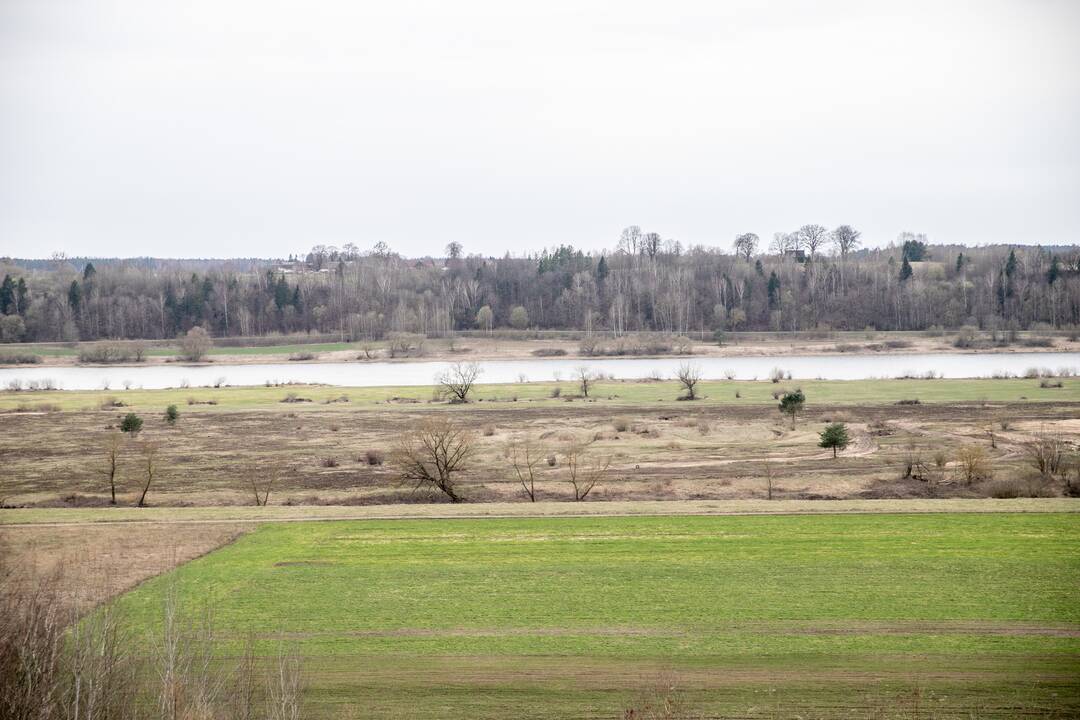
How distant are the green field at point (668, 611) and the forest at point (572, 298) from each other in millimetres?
97211

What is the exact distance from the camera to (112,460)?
1361 inches

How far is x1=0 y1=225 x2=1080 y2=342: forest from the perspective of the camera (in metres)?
124

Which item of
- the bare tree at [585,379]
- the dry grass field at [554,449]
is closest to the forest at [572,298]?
the bare tree at [585,379]

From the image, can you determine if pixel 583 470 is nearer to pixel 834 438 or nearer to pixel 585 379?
pixel 834 438

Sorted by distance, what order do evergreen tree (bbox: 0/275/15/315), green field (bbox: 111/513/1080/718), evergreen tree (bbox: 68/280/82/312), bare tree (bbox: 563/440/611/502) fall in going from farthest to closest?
evergreen tree (bbox: 68/280/82/312), evergreen tree (bbox: 0/275/15/315), bare tree (bbox: 563/440/611/502), green field (bbox: 111/513/1080/718)

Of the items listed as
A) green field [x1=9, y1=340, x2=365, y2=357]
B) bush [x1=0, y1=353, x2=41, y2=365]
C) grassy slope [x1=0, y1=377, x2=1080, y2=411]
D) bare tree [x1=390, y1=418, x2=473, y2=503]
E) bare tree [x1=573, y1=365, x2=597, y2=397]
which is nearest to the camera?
bare tree [x1=390, y1=418, x2=473, y2=503]

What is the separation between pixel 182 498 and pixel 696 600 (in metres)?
23.4

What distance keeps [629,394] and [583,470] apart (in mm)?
27122

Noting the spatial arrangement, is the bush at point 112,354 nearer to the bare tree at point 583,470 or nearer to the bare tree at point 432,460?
the bare tree at point 583,470

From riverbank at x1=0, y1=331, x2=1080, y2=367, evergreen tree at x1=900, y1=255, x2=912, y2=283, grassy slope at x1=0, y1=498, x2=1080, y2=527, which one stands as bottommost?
grassy slope at x1=0, y1=498, x2=1080, y2=527

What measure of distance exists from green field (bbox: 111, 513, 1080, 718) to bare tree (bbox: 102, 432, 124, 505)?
449 inches

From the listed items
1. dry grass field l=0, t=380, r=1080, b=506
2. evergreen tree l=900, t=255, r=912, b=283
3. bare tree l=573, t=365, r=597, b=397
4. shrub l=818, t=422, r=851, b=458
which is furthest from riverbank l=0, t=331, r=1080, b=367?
shrub l=818, t=422, r=851, b=458

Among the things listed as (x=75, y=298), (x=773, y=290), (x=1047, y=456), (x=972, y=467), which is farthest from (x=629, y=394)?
(x=75, y=298)

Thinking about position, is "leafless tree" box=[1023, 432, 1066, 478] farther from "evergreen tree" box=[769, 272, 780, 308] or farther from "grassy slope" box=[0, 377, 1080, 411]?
"evergreen tree" box=[769, 272, 780, 308]
